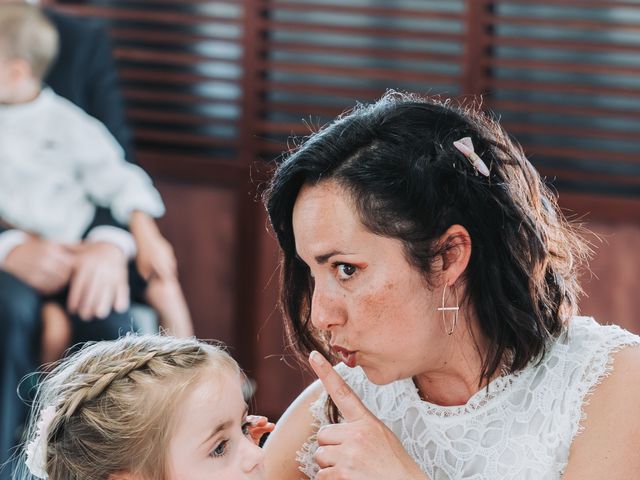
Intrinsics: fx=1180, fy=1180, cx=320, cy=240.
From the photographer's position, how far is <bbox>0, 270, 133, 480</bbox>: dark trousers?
3.38 meters

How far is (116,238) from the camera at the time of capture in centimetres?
352

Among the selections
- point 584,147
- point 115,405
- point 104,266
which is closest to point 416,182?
point 115,405

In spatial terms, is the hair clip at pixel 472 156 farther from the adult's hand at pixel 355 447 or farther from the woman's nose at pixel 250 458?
the woman's nose at pixel 250 458

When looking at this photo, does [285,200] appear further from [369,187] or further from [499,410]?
[499,410]

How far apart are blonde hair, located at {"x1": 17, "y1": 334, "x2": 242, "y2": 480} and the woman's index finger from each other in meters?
0.14

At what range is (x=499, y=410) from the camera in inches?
75.4

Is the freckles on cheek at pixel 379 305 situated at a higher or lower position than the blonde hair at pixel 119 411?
higher

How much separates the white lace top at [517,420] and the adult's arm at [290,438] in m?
0.02

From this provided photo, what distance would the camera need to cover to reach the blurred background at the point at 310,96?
13.1 feet

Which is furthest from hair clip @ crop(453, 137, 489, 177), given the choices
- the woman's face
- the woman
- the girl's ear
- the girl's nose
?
the girl's ear

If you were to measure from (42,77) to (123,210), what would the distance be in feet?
1.64

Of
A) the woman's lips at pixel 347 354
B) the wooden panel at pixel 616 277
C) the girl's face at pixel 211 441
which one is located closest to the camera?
the girl's face at pixel 211 441

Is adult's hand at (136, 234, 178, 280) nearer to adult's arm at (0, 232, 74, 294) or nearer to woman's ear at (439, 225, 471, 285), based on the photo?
adult's arm at (0, 232, 74, 294)

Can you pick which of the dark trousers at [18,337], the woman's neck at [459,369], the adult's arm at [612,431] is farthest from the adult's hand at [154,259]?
the adult's arm at [612,431]
